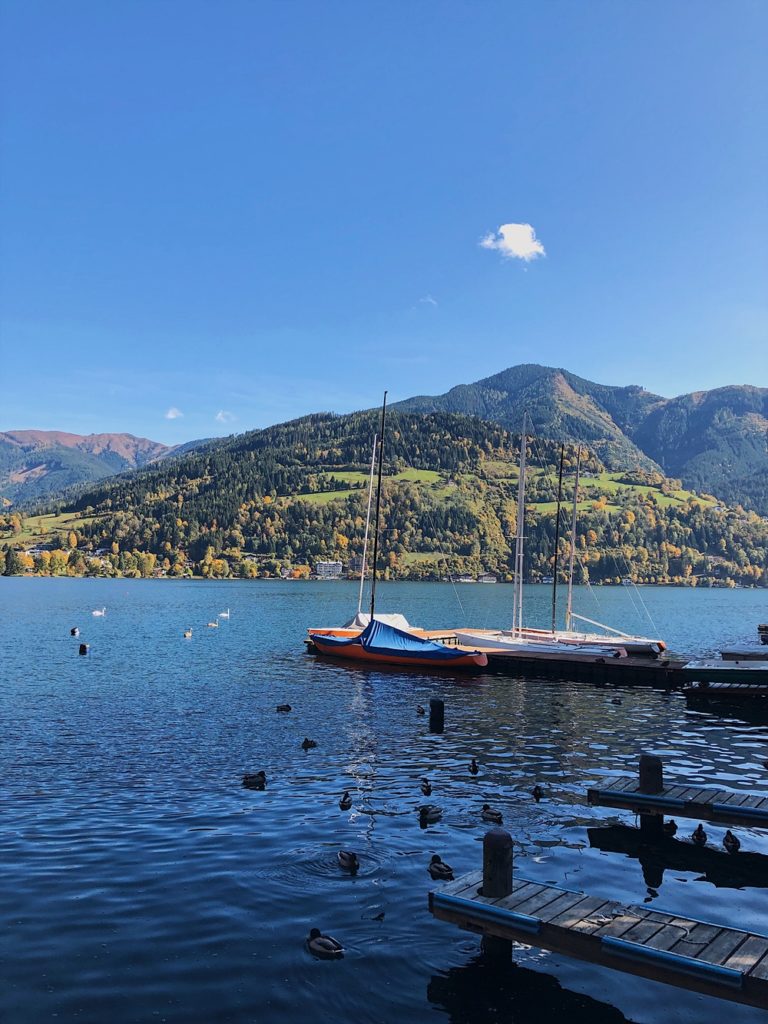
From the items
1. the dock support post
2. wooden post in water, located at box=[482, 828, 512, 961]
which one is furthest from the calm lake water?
the dock support post

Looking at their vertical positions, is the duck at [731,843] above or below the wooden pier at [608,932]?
below

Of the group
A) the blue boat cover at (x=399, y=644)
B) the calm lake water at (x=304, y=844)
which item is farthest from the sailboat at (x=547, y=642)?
the calm lake water at (x=304, y=844)

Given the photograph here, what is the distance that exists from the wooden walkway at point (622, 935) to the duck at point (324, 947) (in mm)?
2211

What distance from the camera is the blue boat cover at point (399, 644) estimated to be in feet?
215

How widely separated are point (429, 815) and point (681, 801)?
797cm

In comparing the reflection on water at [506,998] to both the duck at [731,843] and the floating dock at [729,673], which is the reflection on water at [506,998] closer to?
the duck at [731,843]

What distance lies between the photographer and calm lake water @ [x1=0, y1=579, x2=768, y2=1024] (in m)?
14.4

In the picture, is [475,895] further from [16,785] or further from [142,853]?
[16,785]

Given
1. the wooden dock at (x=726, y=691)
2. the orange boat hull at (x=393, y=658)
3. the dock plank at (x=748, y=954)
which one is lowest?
the orange boat hull at (x=393, y=658)

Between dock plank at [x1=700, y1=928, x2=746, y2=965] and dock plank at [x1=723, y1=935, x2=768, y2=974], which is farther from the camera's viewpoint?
dock plank at [x1=700, y1=928, x2=746, y2=965]

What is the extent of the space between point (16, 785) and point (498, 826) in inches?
731

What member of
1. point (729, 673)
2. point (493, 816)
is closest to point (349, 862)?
point (493, 816)

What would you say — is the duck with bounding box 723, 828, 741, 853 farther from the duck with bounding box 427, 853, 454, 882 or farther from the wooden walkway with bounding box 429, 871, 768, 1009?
the duck with bounding box 427, 853, 454, 882

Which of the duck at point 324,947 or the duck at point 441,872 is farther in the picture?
the duck at point 441,872
